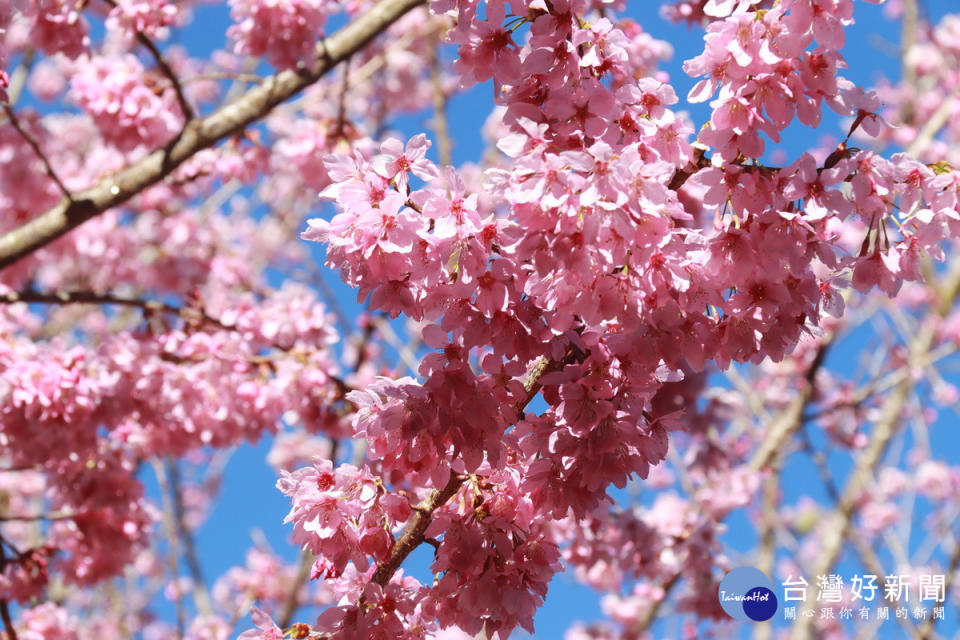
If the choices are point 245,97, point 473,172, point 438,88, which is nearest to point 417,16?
point 473,172

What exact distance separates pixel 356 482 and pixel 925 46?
928cm

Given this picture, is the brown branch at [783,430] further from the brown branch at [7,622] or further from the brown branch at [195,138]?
the brown branch at [7,622]

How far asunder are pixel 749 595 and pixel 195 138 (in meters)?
3.02

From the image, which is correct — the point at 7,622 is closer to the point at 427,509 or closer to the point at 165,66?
the point at 427,509

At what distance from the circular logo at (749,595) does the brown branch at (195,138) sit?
9.16 ft

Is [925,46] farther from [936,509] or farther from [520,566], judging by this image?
[520,566]

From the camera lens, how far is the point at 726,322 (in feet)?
6.15

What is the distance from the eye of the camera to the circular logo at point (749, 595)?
3.11m

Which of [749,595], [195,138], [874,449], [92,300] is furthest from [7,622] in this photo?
[874,449]

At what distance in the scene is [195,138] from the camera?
367 cm

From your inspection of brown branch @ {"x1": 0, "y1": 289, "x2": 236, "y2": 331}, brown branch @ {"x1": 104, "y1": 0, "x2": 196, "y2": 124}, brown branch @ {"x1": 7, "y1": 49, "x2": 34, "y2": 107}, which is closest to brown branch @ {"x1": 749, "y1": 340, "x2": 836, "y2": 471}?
brown branch @ {"x1": 0, "y1": 289, "x2": 236, "y2": 331}

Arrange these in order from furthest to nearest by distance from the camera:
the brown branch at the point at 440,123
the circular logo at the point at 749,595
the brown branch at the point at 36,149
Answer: the brown branch at the point at 440,123 → the brown branch at the point at 36,149 → the circular logo at the point at 749,595

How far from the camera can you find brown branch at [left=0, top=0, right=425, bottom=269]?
3.59 metres

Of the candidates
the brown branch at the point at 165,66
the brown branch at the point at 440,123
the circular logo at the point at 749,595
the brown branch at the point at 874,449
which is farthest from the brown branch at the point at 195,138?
the brown branch at the point at 874,449
